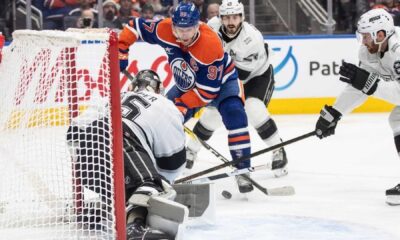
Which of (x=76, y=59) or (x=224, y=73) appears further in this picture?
(x=224, y=73)

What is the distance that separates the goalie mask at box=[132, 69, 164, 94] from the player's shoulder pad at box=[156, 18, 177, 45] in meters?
0.95

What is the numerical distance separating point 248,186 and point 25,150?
4.78ft

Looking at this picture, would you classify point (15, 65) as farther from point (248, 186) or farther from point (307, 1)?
point (307, 1)

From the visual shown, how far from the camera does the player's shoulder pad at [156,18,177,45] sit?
470 centimetres

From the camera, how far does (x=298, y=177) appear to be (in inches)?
206

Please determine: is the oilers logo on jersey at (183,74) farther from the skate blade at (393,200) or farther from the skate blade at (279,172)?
the skate blade at (393,200)

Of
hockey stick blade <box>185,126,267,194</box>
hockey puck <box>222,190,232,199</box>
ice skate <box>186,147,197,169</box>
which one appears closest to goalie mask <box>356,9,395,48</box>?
hockey stick blade <box>185,126,267,194</box>

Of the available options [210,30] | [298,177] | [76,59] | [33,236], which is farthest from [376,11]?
[33,236]

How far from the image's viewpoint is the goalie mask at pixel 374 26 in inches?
168

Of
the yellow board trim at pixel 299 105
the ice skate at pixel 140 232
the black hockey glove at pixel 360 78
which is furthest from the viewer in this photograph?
the yellow board trim at pixel 299 105

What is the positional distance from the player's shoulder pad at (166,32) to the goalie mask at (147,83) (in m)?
0.95

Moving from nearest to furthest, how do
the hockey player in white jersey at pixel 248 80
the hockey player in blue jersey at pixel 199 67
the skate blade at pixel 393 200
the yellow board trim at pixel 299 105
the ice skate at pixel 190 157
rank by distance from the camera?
the skate blade at pixel 393 200, the hockey player in blue jersey at pixel 199 67, the hockey player in white jersey at pixel 248 80, the ice skate at pixel 190 157, the yellow board trim at pixel 299 105

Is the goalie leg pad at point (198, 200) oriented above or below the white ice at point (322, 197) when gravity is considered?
above

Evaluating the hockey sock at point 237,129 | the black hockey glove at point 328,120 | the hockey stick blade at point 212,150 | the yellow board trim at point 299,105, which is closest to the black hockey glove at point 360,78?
the black hockey glove at point 328,120
